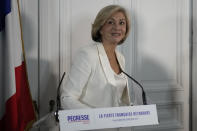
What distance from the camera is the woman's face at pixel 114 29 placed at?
1478mm

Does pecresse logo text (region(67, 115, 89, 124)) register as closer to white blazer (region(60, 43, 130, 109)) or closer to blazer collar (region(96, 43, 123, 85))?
white blazer (region(60, 43, 130, 109))

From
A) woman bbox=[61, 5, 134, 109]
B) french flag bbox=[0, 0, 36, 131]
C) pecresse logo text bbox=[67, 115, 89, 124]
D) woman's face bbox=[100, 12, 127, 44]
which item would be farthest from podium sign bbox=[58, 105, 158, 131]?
woman's face bbox=[100, 12, 127, 44]

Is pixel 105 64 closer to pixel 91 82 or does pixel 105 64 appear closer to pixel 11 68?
pixel 91 82

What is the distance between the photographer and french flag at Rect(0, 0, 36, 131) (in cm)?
134

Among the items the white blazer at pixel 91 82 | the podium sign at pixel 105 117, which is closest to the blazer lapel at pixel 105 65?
the white blazer at pixel 91 82

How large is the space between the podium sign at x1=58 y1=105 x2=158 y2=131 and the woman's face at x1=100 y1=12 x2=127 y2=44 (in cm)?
41

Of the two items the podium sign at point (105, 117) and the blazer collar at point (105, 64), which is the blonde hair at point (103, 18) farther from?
the podium sign at point (105, 117)

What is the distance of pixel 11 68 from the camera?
1341mm

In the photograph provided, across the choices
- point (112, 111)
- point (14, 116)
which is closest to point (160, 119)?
point (112, 111)

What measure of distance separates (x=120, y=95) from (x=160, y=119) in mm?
519

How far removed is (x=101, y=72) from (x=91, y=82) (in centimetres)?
7

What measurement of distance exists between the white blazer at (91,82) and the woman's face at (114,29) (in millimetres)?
101

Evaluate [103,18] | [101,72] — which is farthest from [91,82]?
[103,18]

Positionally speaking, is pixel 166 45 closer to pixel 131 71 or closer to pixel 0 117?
pixel 131 71
